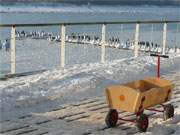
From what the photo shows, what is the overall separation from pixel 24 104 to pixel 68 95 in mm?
1281

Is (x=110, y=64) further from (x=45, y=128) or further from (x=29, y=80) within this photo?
(x=45, y=128)

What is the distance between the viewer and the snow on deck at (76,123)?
753cm

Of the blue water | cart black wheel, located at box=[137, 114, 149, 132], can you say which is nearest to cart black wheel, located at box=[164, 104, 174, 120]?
cart black wheel, located at box=[137, 114, 149, 132]

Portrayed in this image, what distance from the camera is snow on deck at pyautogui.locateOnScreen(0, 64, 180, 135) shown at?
24.7ft

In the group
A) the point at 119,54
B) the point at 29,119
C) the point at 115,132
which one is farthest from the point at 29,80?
the point at 119,54

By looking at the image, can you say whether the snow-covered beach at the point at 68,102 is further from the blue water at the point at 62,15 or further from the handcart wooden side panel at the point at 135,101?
the blue water at the point at 62,15

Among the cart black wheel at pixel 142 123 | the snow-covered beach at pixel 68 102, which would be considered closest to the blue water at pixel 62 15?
the snow-covered beach at pixel 68 102

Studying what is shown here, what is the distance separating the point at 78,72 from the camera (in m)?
12.7

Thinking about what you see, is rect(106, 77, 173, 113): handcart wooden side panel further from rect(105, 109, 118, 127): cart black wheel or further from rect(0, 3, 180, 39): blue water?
rect(0, 3, 180, 39): blue water

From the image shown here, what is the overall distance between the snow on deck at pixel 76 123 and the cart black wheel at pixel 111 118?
0.08m

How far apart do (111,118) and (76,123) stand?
21.2 inches

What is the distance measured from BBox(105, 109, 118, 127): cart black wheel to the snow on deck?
0.08 m

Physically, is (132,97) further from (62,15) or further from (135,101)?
(62,15)

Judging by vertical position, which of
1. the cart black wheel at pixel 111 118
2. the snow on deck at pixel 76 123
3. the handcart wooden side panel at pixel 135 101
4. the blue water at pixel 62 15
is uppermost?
the blue water at pixel 62 15
